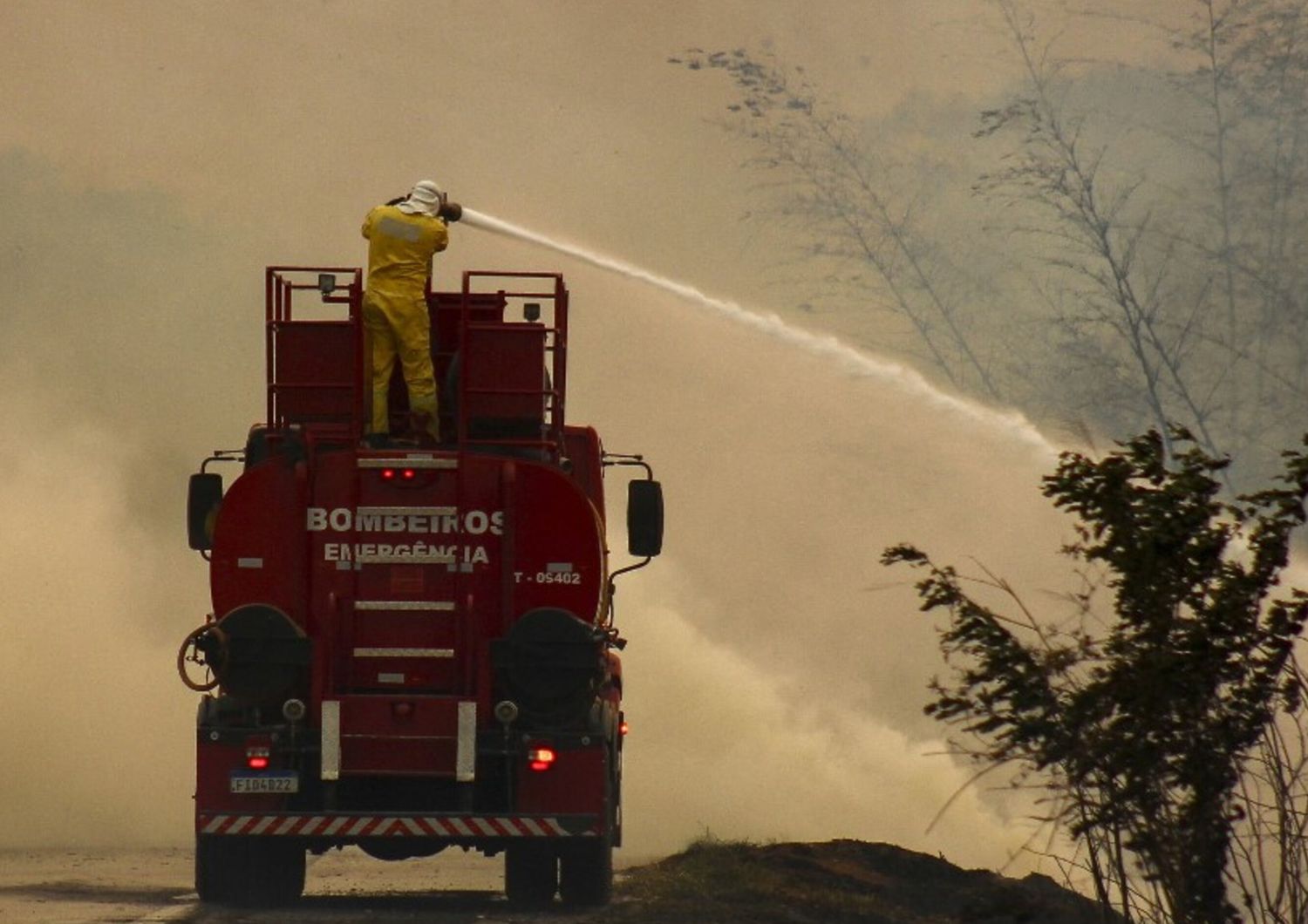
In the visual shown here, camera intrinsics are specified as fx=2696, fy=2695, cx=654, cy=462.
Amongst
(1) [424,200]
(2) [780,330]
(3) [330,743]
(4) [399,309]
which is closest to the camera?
(3) [330,743]

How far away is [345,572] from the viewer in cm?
1753

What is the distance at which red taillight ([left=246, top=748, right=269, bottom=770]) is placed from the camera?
17.4 meters

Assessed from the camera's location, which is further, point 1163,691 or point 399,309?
point 399,309

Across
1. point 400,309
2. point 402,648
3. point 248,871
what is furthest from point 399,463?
point 248,871

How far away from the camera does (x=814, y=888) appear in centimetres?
1850

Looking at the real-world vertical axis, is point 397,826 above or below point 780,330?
below

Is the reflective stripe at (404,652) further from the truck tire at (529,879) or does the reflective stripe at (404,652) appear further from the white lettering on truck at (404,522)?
the truck tire at (529,879)

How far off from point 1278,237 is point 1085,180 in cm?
319

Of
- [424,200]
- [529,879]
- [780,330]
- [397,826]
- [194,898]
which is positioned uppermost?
[780,330]

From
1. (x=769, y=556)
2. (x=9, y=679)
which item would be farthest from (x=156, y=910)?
(x=769, y=556)

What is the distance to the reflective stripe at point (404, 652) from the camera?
17578 mm

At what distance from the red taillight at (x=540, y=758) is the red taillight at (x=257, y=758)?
1.69 metres

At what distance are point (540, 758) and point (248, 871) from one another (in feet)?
7.25

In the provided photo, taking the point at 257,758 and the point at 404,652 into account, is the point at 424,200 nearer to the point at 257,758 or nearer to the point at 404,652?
the point at 404,652
